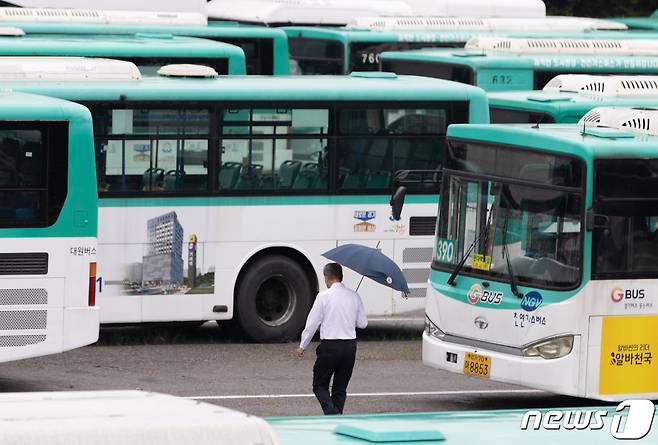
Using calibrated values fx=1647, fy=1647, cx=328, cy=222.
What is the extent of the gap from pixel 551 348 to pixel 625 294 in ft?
2.36

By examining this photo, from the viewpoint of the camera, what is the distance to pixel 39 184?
1401cm

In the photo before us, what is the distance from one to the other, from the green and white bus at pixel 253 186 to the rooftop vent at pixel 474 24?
933cm

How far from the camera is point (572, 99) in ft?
62.6

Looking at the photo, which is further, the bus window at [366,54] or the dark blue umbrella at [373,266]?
the bus window at [366,54]

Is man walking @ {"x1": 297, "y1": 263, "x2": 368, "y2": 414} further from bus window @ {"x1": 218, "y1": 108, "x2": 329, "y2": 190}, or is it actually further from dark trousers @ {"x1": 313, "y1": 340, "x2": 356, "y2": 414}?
bus window @ {"x1": 218, "y1": 108, "x2": 329, "y2": 190}

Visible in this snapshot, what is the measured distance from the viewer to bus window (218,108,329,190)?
663 inches

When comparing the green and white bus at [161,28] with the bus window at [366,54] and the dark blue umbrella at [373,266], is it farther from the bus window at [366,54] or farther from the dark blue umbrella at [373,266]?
A: the dark blue umbrella at [373,266]

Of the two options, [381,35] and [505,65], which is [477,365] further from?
[381,35]

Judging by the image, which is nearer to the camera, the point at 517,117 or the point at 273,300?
the point at 273,300

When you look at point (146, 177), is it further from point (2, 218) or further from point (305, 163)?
point (2, 218)

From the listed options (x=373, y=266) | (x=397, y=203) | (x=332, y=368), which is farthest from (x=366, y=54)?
(x=332, y=368)

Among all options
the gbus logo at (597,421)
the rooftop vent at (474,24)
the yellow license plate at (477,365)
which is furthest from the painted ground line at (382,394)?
the rooftop vent at (474,24)

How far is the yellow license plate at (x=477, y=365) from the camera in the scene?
520 inches

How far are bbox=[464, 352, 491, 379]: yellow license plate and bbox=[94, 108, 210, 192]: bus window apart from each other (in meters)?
4.39
